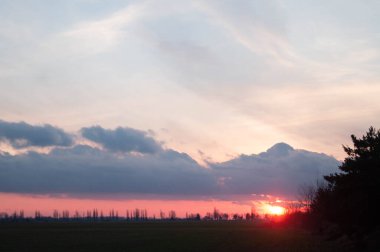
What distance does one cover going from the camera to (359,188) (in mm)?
38406

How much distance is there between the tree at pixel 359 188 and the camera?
3747 centimetres

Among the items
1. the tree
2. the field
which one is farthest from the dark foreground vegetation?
the field

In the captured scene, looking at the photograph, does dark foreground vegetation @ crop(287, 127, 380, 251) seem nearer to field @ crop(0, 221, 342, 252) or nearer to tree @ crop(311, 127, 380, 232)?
tree @ crop(311, 127, 380, 232)

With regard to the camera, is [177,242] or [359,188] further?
[177,242]

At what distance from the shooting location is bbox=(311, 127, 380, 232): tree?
3747 centimetres

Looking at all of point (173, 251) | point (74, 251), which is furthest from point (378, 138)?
point (74, 251)

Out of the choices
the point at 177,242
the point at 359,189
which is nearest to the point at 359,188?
the point at 359,189

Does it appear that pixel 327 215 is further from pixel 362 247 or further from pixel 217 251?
pixel 217 251

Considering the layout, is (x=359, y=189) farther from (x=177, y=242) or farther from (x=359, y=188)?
(x=177, y=242)

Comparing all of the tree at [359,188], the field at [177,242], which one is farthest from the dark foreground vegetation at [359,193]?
the field at [177,242]

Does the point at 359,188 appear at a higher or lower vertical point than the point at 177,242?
higher

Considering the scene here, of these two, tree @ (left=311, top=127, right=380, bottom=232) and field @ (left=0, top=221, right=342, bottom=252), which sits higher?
tree @ (left=311, top=127, right=380, bottom=232)

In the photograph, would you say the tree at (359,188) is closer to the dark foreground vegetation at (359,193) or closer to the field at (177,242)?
the dark foreground vegetation at (359,193)

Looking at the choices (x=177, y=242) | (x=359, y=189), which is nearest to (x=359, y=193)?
(x=359, y=189)
